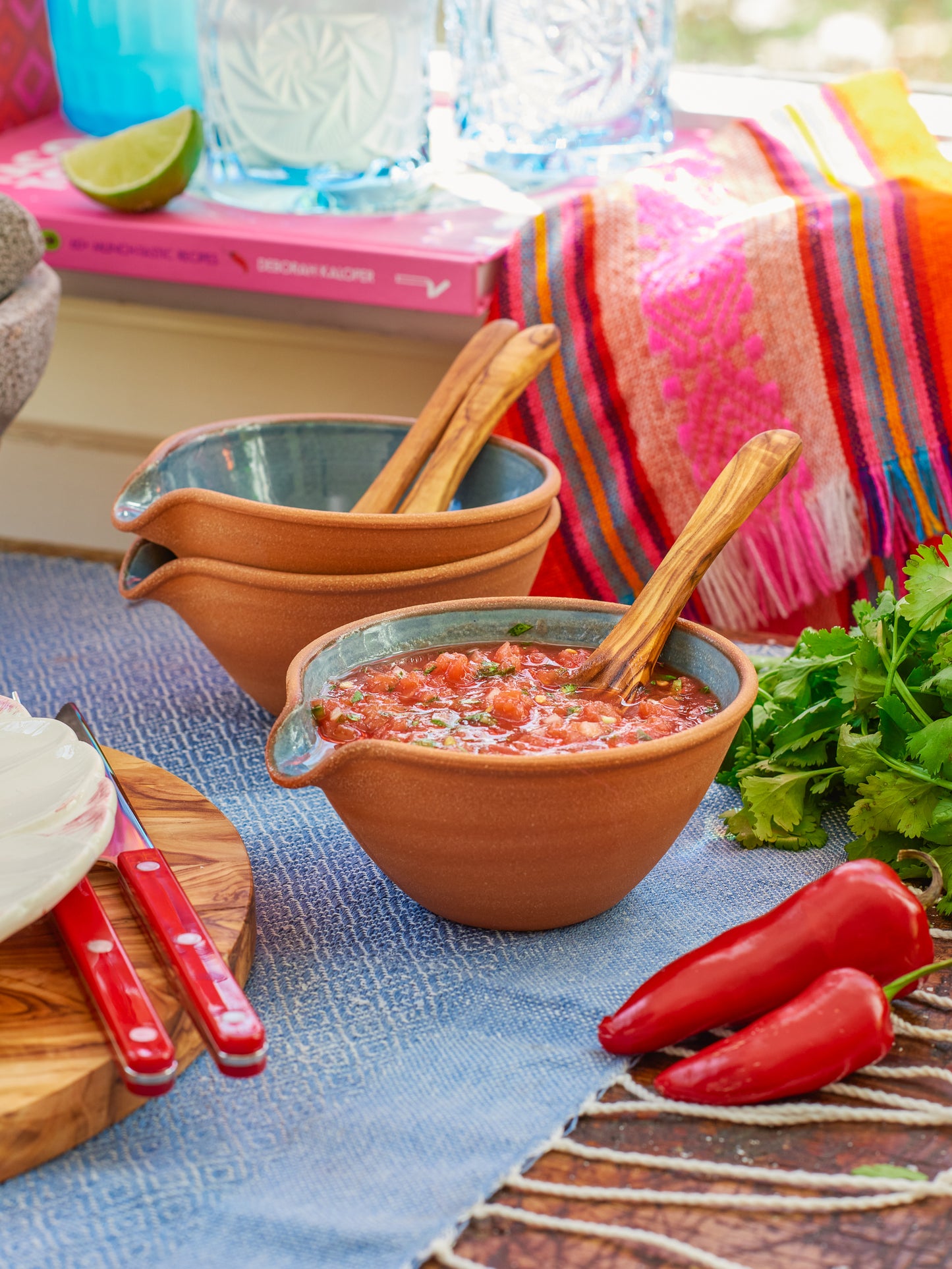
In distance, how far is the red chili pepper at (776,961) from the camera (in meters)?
0.79

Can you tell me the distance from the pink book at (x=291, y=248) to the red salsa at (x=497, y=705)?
0.59 m

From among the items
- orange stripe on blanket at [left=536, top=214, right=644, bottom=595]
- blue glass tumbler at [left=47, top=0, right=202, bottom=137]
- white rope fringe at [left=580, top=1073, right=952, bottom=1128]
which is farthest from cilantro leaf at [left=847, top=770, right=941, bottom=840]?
blue glass tumbler at [left=47, top=0, right=202, bottom=137]

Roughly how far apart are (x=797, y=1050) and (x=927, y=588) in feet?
1.13

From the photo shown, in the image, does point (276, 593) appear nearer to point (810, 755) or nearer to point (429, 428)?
point (429, 428)

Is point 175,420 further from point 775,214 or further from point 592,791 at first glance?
point 592,791

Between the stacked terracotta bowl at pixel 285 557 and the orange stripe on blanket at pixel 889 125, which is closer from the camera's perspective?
the stacked terracotta bowl at pixel 285 557

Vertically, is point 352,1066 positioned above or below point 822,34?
below

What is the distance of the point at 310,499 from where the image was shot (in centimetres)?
129

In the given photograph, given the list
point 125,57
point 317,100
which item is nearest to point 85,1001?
point 317,100

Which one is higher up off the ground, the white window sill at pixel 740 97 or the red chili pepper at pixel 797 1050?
A: the white window sill at pixel 740 97

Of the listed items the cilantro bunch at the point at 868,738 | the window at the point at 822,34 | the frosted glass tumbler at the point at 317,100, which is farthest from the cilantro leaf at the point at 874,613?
the window at the point at 822,34

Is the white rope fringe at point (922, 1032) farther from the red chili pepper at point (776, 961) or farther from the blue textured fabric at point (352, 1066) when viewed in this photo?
the blue textured fabric at point (352, 1066)

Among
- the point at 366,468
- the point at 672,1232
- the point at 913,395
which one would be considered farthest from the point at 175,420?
the point at 672,1232

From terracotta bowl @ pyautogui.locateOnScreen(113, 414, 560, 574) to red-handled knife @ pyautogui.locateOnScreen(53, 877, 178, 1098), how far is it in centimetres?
32
